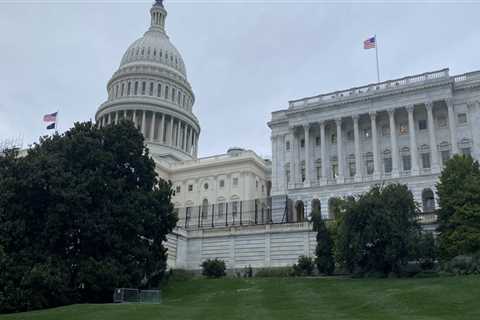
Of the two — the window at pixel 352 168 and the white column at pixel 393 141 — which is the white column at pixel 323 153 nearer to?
the window at pixel 352 168

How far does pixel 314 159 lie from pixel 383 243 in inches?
1478

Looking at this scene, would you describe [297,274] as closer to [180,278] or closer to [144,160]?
[180,278]

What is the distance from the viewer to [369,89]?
75.8m

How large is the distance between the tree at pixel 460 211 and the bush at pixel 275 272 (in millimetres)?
14054

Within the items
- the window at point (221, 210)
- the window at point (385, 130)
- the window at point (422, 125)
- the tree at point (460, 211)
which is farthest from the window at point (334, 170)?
the tree at point (460, 211)

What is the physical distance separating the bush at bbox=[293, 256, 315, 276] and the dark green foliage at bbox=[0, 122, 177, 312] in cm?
1254

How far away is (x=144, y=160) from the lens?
45625 mm

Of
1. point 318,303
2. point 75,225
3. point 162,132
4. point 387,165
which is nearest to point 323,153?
point 387,165

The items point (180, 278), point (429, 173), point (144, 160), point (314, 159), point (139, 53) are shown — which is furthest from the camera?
point (139, 53)

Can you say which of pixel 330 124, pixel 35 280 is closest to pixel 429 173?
pixel 330 124

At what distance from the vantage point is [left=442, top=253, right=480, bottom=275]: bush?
37.2 metres

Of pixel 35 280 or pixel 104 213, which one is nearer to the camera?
pixel 35 280

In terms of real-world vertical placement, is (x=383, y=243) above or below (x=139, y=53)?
below

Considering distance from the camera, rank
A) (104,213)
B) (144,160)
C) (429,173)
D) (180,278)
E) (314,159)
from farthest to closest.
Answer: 1. (314,159)
2. (429,173)
3. (180,278)
4. (144,160)
5. (104,213)
